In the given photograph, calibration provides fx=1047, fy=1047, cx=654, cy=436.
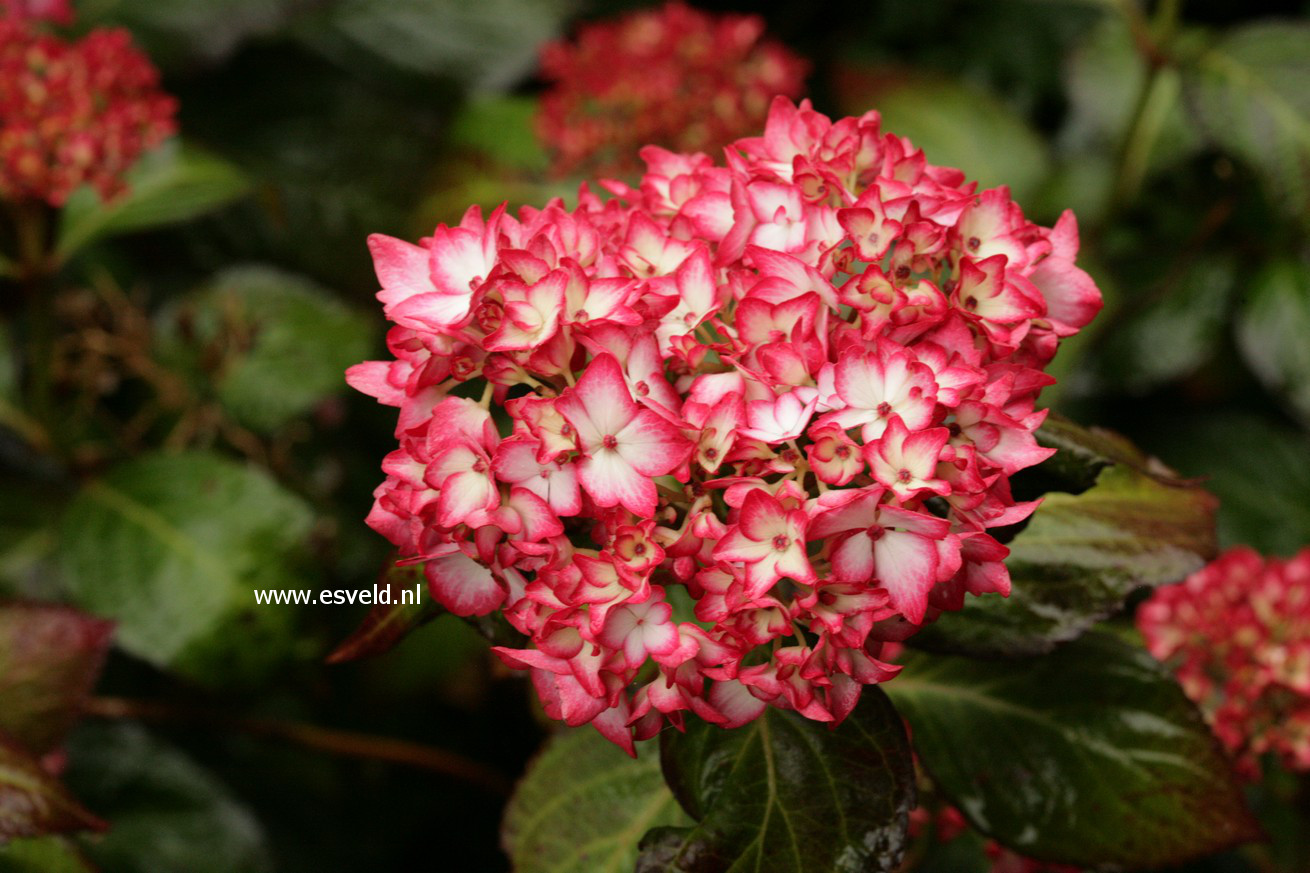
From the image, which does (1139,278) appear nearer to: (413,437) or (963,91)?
(963,91)

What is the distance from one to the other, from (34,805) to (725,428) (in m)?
0.61

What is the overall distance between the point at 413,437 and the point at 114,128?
719mm

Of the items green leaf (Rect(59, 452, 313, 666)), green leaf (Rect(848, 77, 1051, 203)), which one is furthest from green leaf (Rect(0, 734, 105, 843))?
green leaf (Rect(848, 77, 1051, 203))

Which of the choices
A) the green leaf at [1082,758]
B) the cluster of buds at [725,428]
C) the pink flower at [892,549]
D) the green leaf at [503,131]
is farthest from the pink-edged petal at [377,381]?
the green leaf at [503,131]

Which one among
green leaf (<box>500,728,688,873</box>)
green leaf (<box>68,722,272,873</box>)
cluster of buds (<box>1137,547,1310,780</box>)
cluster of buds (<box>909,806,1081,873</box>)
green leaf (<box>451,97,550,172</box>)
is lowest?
green leaf (<box>68,722,272,873</box>)

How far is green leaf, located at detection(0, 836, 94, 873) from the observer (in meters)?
0.85

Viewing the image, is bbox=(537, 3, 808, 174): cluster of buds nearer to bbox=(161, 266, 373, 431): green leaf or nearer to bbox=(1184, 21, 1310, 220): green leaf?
bbox=(161, 266, 373, 431): green leaf

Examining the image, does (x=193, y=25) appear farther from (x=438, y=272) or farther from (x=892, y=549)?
(x=892, y=549)

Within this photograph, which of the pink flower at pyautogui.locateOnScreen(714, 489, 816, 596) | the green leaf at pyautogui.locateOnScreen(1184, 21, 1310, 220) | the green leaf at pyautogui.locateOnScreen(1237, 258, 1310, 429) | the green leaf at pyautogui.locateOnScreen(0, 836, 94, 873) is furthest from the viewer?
the green leaf at pyautogui.locateOnScreen(1237, 258, 1310, 429)

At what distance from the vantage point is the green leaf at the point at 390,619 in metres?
0.61

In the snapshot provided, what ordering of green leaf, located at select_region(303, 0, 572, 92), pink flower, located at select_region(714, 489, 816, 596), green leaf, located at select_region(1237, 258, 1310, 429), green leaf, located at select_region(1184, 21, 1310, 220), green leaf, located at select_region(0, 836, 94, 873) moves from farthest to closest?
green leaf, located at select_region(303, 0, 572, 92)
green leaf, located at select_region(1237, 258, 1310, 429)
green leaf, located at select_region(1184, 21, 1310, 220)
green leaf, located at select_region(0, 836, 94, 873)
pink flower, located at select_region(714, 489, 816, 596)

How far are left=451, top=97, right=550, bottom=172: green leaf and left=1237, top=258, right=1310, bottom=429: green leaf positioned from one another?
0.99 m

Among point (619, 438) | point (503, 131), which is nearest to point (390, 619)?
point (619, 438)

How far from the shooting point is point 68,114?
3.37 feet
